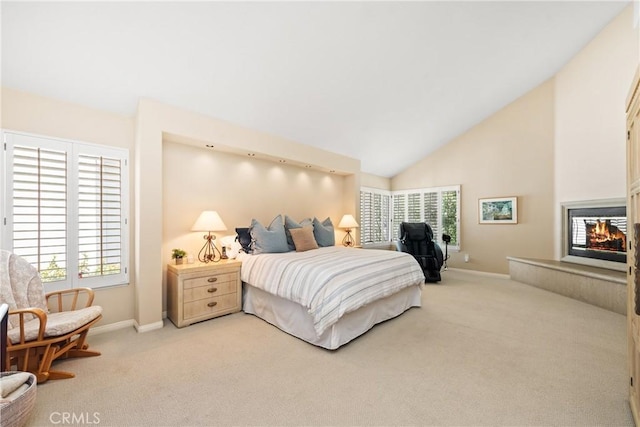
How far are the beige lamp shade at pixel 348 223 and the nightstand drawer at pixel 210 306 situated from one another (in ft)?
8.69

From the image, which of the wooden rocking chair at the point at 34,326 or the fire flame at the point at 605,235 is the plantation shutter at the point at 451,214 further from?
the wooden rocking chair at the point at 34,326

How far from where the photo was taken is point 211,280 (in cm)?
320

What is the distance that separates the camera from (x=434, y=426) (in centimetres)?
154

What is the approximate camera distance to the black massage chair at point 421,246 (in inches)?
194

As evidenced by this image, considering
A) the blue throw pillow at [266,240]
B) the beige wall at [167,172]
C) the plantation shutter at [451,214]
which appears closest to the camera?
the beige wall at [167,172]

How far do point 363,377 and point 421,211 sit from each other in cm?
521

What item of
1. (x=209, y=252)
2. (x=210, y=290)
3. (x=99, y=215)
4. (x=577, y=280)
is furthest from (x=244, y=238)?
(x=577, y=280)

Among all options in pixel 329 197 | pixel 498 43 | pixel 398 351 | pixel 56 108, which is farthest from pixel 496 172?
pixel 56 108

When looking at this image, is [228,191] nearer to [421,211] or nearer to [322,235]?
[322,235]

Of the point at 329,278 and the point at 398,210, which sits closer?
the point at 329,278

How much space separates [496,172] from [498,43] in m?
2.67

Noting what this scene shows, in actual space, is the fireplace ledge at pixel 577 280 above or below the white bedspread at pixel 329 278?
below

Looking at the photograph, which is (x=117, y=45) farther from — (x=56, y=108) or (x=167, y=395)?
(x=167, y=395)

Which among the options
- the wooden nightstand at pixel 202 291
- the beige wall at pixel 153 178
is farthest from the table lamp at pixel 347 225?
the beige wall at pixel 153 178
